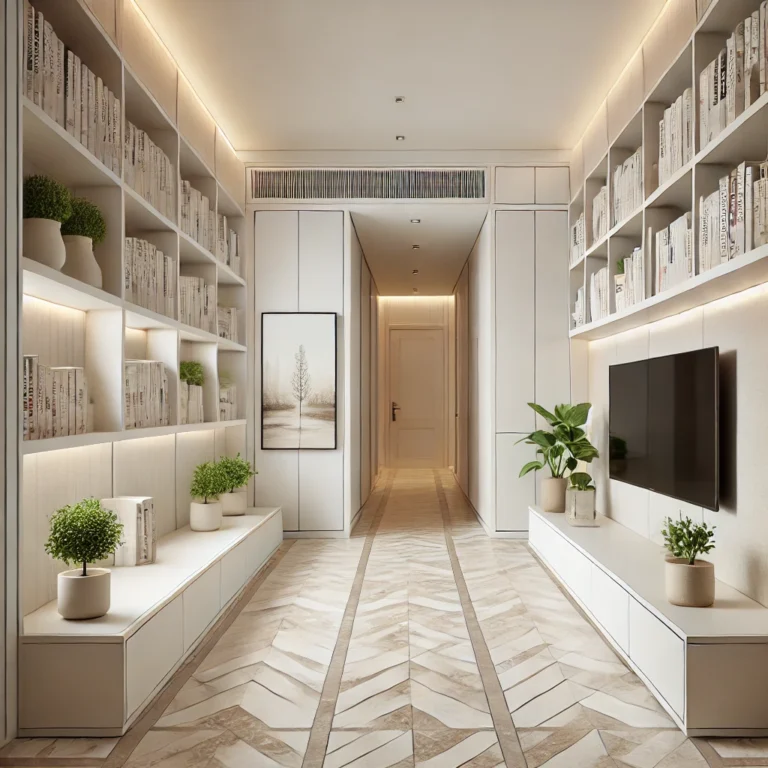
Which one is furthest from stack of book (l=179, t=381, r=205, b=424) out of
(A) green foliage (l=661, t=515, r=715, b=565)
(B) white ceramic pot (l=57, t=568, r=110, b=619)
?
(A) green foliage (l=661, t=515, r=715, b=565)

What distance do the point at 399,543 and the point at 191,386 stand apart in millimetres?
2075

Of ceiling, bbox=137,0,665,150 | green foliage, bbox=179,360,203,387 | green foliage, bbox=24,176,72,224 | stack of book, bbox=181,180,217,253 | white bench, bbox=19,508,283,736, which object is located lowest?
white bench, bbox=19,508,283,736

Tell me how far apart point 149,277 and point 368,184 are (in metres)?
2.55

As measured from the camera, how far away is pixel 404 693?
265 centimetres

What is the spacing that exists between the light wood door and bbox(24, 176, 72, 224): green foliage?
888 centimetres

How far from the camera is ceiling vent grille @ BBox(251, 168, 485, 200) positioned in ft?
18.6

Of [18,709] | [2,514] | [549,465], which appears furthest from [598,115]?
[18,709]

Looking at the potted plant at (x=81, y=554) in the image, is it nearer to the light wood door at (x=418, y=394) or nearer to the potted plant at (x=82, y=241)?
the potted plant at (x=82, y=241)

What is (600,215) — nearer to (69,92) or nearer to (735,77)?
(735,77)

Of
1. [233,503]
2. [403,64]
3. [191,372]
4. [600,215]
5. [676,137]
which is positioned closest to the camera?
[676,137]

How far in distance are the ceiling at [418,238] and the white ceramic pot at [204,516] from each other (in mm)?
2633

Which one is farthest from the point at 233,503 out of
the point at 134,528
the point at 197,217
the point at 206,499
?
the point at 197,217

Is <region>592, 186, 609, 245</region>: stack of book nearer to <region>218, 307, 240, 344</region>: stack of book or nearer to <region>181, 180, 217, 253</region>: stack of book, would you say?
<region>181, 180, 217, 253</region>: stack of book

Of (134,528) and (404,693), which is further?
(134,528)
